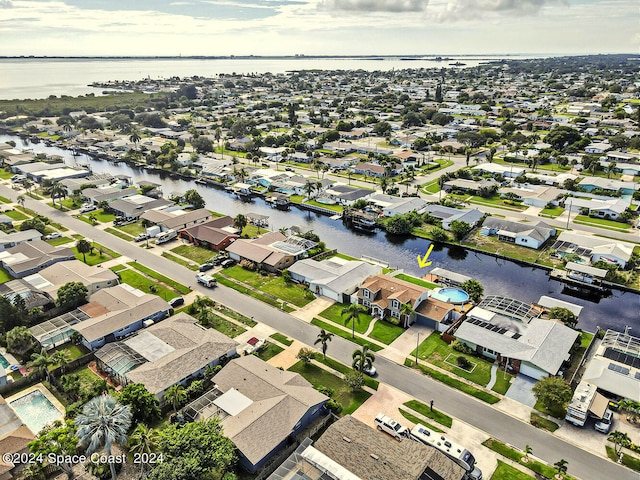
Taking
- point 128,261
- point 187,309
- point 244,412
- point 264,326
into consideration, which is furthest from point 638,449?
point 128,261

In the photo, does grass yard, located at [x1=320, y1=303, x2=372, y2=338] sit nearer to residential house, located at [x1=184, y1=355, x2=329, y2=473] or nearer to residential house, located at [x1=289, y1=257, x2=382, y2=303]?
residential house, located at [x1=289, y1=257, x2=382, y2=303]

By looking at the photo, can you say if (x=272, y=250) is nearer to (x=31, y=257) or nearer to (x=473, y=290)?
(x=473, y=290)

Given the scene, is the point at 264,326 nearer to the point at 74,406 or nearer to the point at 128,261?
the point at 74,406

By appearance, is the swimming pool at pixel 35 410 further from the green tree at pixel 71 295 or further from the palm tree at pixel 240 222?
the palm tree at pixel 240 222

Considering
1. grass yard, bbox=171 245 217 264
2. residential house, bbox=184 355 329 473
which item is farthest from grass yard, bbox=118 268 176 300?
residential house, bbox=184 355 329 473

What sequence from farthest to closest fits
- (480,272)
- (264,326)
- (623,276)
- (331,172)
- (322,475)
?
(331,172) < (480,272) < (623,276) < (264,326) < (322,475)

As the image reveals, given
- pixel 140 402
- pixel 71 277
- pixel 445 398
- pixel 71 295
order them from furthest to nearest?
pixel 71 277
pixel 71 295
pixel 445 398
pixel 140 402

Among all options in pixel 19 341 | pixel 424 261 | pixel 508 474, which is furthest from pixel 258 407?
pixel 424 261
